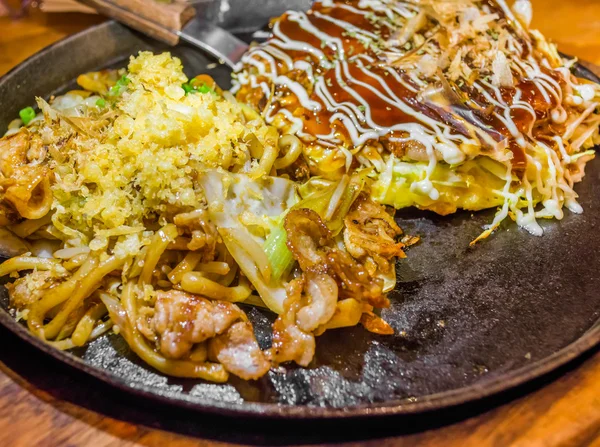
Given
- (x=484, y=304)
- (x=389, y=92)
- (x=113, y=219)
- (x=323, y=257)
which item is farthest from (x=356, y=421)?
(x=389, y=92)

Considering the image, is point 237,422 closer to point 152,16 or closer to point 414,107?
point 414,107

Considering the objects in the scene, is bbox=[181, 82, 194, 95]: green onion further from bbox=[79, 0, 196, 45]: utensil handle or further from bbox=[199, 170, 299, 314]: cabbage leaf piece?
bbox=[79, 0, 196, 45]: utensil handle

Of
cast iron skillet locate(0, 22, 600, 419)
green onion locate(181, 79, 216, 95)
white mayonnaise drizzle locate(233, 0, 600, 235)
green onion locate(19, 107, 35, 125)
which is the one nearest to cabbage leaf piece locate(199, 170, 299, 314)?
cast iron skillet locate(0, 22, 600, 419)

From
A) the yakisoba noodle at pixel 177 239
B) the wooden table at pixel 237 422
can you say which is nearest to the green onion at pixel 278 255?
the yakisoba noodle at pixel 177 239

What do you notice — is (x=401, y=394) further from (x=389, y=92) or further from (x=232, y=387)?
(x=389, y=92)

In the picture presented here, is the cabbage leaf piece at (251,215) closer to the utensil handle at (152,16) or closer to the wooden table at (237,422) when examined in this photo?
the wooden table at (237,422)
